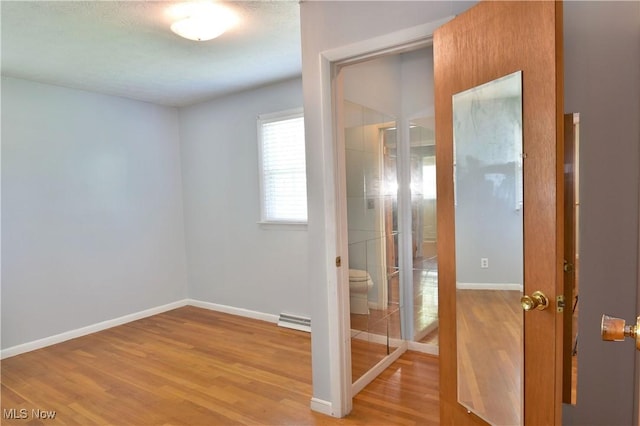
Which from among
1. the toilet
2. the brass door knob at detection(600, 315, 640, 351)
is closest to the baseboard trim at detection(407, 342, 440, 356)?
the toilet

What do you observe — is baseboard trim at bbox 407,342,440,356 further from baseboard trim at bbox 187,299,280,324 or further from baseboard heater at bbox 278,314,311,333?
baseboard trim at bbox 187,299,280,324

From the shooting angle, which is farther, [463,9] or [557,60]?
[463,9]

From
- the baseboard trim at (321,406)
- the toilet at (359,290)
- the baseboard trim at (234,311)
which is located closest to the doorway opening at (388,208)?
the toilet at (359,290)

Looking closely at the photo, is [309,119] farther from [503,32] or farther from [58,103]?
[58,103]

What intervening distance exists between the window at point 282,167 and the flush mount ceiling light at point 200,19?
1.47 m

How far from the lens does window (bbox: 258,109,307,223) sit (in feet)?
12.9

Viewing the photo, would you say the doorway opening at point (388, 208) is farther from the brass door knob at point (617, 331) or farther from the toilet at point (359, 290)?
the brass door knob at point (617, 331)

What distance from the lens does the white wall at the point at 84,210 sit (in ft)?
11.5

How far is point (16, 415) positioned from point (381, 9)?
3366 mm

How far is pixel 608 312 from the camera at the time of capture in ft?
5.18

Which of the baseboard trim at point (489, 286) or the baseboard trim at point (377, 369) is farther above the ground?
the baseboard trim at point (489, 286)

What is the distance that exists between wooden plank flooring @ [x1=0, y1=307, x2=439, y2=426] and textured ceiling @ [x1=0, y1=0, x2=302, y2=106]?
252 centimetres

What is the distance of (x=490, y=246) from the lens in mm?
1648

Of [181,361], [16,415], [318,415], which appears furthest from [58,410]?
[318,415]
